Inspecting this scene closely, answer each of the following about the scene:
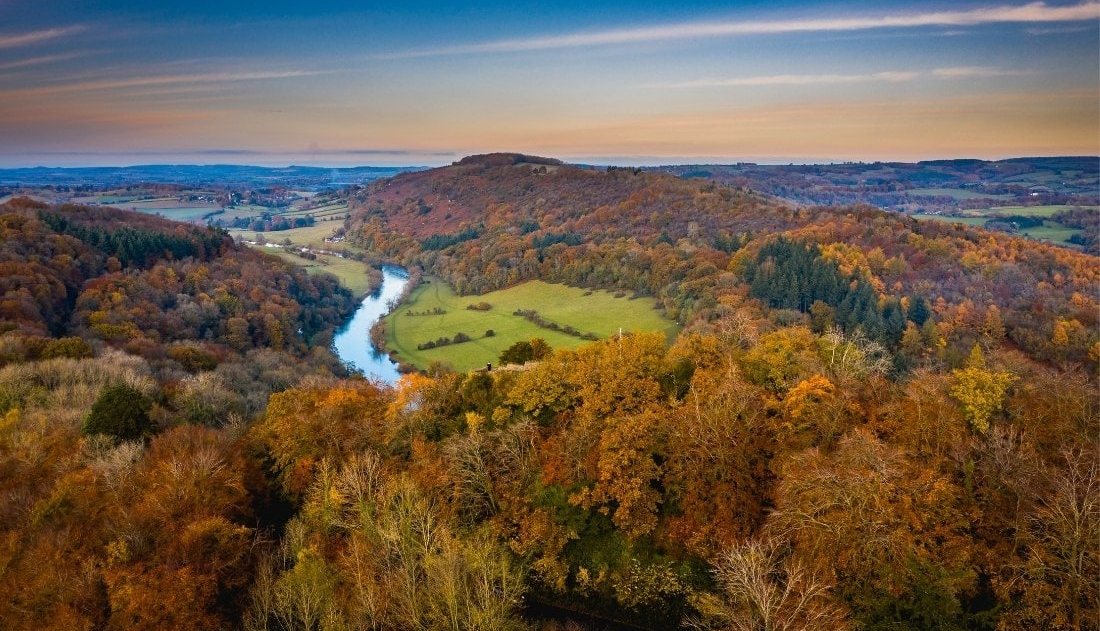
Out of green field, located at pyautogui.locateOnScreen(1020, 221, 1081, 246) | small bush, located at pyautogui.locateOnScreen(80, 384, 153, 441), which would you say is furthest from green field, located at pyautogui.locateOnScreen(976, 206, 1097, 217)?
small bush, located at pyautogui.locateOnScreen(80, 384, 153, 441)

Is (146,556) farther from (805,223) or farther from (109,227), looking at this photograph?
(805,223)

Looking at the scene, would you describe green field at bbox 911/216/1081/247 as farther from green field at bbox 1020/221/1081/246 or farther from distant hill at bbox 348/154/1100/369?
distant hill at bbox 348/154/1100/369

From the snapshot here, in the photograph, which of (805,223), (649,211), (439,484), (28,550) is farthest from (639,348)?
(649,211)

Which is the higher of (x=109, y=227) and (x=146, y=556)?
(x=109, y=227)

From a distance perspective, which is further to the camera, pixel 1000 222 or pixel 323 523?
pixel 1000 222

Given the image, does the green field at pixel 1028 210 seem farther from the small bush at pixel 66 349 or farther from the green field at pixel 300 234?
the small bush at pixel 66 349

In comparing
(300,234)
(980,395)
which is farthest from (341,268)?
(980,395)
